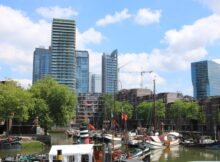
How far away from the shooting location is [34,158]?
1599 inches

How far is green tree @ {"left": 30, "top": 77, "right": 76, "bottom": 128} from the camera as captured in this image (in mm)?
94750

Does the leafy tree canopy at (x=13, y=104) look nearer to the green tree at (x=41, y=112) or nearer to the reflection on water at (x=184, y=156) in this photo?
the green tree at (x=41, y=112)

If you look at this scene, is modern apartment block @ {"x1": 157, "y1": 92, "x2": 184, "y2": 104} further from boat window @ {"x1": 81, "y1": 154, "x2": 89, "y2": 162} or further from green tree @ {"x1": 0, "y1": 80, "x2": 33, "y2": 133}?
boat window @ {"x1": 81, "y1": 154, "x2": 89, "y2": 162}

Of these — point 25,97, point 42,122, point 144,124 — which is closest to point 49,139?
point 42,122

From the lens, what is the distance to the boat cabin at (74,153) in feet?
98.7

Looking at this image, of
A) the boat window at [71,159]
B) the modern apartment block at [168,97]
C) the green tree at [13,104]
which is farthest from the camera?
the modern apartment block at [168,97]

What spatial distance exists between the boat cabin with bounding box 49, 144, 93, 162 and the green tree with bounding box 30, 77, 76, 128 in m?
Result: 62.6

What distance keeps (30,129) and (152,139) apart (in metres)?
43.0

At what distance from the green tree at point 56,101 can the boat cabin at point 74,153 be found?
62.6 m

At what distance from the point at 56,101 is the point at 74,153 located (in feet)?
218

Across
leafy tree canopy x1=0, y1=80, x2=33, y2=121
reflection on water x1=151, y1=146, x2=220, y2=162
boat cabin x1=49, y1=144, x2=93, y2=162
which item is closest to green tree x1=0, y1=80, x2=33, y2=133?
leafy tree canopy x1=0, y1=80, x2=33, y2=121

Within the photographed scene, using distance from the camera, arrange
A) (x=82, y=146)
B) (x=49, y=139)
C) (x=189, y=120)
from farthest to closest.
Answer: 1. (x=189, y=120)
2. (x=49, y=139)
3. (x=82, y=146)

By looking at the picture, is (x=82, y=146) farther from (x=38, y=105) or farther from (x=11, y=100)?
(x=38, y=105)

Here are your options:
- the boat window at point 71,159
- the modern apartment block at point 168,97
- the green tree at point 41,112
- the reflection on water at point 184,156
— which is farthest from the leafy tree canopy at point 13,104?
the modern apartment block at point 168,97
